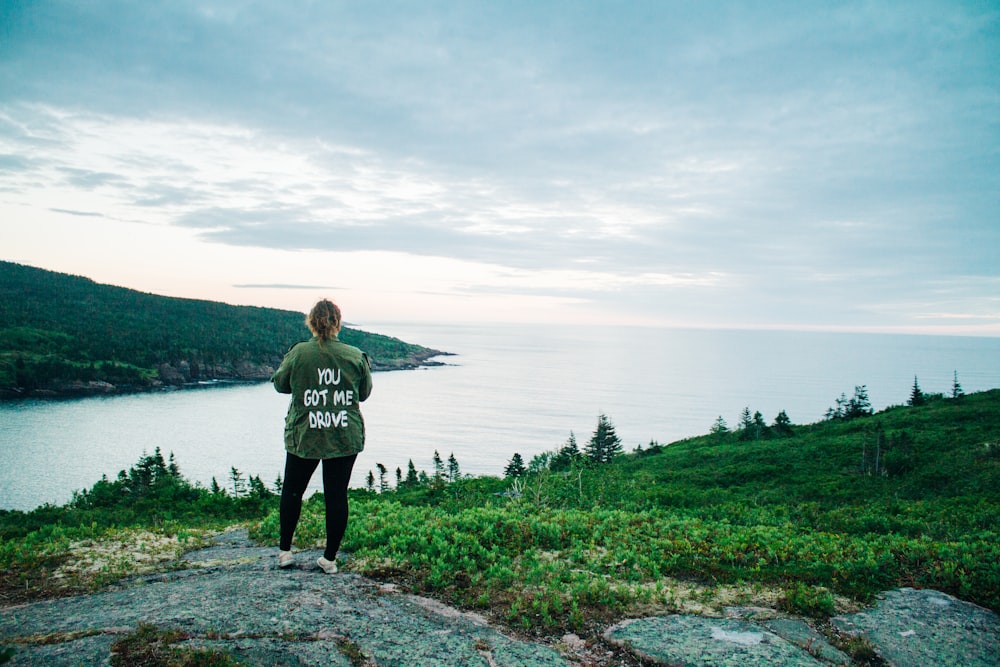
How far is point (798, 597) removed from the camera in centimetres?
613

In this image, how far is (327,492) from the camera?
682cm

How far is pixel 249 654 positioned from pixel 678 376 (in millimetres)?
189347

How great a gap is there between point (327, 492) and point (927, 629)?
265 inches

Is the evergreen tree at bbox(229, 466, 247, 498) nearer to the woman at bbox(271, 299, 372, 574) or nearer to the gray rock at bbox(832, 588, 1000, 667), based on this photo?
the woman at bbox(271, 299, 372, 574)

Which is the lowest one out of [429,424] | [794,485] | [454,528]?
[429,424]

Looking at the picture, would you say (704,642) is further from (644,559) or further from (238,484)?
(238,484)

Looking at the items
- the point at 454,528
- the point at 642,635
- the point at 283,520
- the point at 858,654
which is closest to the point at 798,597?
the point at 858,654

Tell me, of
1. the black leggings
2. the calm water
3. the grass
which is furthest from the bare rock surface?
the calm water

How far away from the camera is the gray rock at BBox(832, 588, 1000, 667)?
198 inches

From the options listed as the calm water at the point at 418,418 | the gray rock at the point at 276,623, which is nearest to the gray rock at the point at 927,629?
the gray rock at the point at 276,623

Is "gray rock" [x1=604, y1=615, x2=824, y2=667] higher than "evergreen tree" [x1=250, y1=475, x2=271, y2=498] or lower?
higher

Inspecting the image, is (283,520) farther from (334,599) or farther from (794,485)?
(794,485)

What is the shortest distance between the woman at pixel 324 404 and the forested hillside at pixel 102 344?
513 ft

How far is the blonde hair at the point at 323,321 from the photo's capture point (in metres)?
6.72
